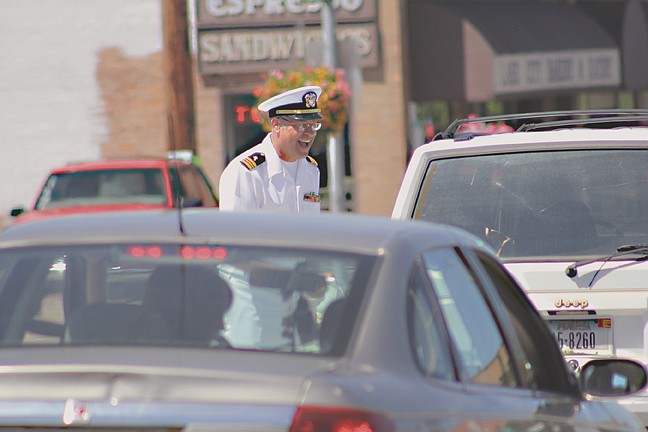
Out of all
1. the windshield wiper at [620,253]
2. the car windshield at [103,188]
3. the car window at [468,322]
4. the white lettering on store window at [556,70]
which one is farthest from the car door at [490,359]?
the white lettering on store window at [556,70]

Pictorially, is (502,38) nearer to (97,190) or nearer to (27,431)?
(97,190)

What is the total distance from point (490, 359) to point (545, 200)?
3295 mm

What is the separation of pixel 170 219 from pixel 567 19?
97.7 ft

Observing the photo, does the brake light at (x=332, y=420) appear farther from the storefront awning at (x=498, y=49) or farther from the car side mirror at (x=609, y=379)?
the storefront awning at (x=498, y=49)

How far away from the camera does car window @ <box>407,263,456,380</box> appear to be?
13.1 ft

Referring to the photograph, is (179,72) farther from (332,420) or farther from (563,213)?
(332,420)

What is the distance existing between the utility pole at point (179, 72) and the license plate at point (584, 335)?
22368 mm

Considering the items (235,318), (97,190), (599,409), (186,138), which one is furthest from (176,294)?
(186,138)

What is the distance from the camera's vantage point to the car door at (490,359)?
13.9 feet

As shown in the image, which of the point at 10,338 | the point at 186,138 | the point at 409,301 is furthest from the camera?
the point at 186,138

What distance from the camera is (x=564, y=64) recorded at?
3284cm

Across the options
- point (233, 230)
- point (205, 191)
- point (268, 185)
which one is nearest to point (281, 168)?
point (268, 185)

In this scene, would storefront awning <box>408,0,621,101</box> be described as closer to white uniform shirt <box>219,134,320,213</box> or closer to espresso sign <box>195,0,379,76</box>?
espresso sign <box>195,0,379,76</box>

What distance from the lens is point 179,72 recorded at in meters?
30.1
